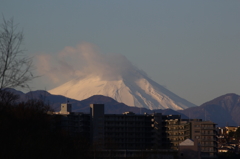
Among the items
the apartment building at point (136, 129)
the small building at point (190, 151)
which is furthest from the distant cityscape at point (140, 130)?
the small building at point (190, 151)

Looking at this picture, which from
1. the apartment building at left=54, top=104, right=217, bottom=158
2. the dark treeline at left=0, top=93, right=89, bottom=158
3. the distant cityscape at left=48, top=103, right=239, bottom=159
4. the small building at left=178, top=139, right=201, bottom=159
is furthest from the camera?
the apartment building at left=54, top=104, right=217, bottom=158

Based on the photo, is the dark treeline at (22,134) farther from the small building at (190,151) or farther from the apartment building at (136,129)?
the apartment building at (136,129)

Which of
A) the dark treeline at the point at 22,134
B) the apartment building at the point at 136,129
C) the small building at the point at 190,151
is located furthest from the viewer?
the apartment building at the point at 136,129

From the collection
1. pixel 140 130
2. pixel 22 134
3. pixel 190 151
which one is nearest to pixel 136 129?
pixel 140 130

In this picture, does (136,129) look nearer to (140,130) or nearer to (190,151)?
(140,130)

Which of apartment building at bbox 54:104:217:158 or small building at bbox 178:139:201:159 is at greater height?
apartment building at bbox 54:104:217:158

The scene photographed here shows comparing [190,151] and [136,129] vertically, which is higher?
[136,129]

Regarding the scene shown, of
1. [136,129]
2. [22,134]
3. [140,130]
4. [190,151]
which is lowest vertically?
[190,151]

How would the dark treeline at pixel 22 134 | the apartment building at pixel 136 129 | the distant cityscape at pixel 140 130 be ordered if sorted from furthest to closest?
the apartment building at pixel 136 129 → the distant cityscape at pixel 140 130 → the dark treeline at pixel 22 134

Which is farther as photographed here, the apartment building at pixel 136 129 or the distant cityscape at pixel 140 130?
the apartment building at pixel 136 129

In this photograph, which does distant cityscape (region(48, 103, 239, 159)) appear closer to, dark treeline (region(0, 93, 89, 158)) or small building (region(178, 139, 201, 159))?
small building (region(178, 139, 201, 159))

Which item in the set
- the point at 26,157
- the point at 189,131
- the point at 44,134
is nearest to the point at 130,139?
the point at 189,131

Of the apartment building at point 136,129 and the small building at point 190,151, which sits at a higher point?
the apartment building at point 136,129

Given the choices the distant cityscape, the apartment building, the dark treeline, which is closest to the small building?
the distant cityscape
